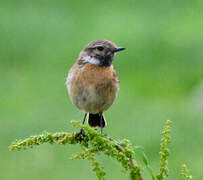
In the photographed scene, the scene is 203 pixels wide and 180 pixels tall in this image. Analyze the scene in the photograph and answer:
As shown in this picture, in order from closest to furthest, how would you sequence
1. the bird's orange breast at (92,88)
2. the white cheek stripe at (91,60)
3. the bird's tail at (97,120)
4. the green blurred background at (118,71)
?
1. the bird's orange breast at (92,88)
2. the bird's tail at (97,120)
3. the white cheek stripe at (91,60)
4. the green blurred background at (118,71)

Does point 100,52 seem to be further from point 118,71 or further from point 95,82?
point 118,71

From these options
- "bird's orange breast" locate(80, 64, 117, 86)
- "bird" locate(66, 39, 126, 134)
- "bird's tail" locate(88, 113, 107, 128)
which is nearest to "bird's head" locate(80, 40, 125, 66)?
"bird" locate(66, 39, 126, 134)

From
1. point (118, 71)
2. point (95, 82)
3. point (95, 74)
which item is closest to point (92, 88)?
point (95, 82)

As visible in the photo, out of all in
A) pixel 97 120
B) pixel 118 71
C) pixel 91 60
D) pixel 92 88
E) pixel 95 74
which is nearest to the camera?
pixel 92 88

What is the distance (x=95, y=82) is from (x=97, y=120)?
390mm

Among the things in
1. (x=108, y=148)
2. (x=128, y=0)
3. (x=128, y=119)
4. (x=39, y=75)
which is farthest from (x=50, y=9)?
(x=108, y=148)

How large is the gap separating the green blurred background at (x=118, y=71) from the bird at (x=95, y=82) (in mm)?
2680

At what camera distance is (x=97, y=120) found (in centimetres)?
575

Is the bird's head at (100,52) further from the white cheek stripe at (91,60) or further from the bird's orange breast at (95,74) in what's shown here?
the bird's orange breast at (95,74)

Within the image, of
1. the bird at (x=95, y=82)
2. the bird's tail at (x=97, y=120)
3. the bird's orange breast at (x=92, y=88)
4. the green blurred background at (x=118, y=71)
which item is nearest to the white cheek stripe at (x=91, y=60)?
the bird at (x=95, y=82)

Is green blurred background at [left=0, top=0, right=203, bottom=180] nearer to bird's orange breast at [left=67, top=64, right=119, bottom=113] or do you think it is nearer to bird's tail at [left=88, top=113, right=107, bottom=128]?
bird's tail at [left=88, top=113, right=107, bottom=128]

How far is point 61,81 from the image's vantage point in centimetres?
1088

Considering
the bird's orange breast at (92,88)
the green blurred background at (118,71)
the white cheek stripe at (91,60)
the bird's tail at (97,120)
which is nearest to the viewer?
the bird's orange breast at (92,88)

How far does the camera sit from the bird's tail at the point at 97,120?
5.71m
